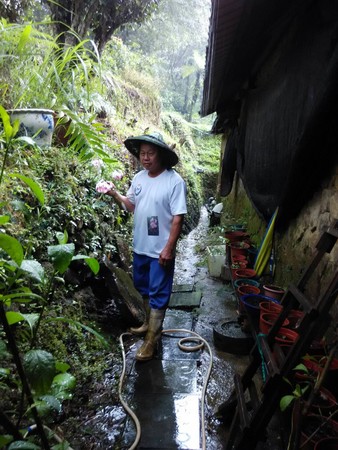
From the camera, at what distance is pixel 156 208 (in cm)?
282

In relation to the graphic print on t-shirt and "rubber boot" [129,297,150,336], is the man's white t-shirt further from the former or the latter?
"rubber boot" [129,297,150,336]

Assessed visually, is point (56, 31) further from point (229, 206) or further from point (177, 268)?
point (229, 206)

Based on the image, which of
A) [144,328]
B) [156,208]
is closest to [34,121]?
[156,208]

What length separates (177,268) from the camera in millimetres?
6125

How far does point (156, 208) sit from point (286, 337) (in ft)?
4.83

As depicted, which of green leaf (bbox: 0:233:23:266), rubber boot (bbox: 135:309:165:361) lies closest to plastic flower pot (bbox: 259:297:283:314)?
rubber boot (bbox: 135:309:165:361)

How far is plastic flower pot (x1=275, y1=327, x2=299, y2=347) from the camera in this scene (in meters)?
1.96

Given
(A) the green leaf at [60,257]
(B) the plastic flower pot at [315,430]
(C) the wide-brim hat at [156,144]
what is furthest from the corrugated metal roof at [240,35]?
(B) the plastic flower pot at [315,430]

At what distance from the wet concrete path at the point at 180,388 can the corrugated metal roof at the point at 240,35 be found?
3089 mm

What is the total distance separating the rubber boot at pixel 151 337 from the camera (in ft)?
9.12

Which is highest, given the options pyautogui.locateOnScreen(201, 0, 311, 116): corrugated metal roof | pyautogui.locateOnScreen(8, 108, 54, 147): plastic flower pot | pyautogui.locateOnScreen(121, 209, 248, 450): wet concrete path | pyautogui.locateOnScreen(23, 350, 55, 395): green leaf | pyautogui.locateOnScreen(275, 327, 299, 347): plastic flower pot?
pyautogui.locateOnScreen(201, 0, 311, 116): corrugated metal roof

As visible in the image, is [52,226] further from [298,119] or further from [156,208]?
[298,119]

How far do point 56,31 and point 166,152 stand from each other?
447cm

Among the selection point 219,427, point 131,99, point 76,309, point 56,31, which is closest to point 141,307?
point 76,309
